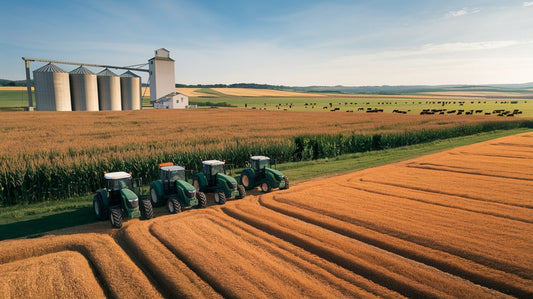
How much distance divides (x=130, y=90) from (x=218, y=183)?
75017mm

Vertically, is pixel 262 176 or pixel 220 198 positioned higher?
pixel 262 176

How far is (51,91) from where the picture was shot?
6838 centimetres

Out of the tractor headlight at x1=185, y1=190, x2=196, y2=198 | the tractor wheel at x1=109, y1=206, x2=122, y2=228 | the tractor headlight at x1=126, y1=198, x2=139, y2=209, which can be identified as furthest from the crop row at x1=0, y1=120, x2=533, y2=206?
the tractor headlight at x1=185, y1=190, x2=196, y2=198

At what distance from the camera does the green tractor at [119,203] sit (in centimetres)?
1189

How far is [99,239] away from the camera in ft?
35.6

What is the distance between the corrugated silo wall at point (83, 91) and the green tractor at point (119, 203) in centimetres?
6852

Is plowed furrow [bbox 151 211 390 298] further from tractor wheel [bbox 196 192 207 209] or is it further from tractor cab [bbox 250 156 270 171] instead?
tractor cab [bbox 250 156 270 171]

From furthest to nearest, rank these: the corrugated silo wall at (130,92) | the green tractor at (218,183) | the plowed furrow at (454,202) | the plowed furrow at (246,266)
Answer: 1. the corrugated silo wall at (130,92)
2. the green tractor at (218,183)
3. the plowed furrow at (454,202)
4. the plowed furrow at (246,266)

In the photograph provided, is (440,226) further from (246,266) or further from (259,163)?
(259,163)

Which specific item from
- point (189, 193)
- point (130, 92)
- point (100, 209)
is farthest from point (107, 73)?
point (189, 193)

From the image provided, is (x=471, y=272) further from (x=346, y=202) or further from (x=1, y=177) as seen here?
(x=1, y=177)

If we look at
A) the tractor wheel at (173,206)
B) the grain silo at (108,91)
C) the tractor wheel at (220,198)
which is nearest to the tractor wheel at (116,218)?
the tractor wheel at (173,206)

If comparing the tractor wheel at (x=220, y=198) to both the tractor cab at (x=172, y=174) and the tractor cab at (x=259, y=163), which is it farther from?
the tractor cab at (x=259, y=163)

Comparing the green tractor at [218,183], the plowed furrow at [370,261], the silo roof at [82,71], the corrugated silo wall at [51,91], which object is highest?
the silo roof at [82,71]
